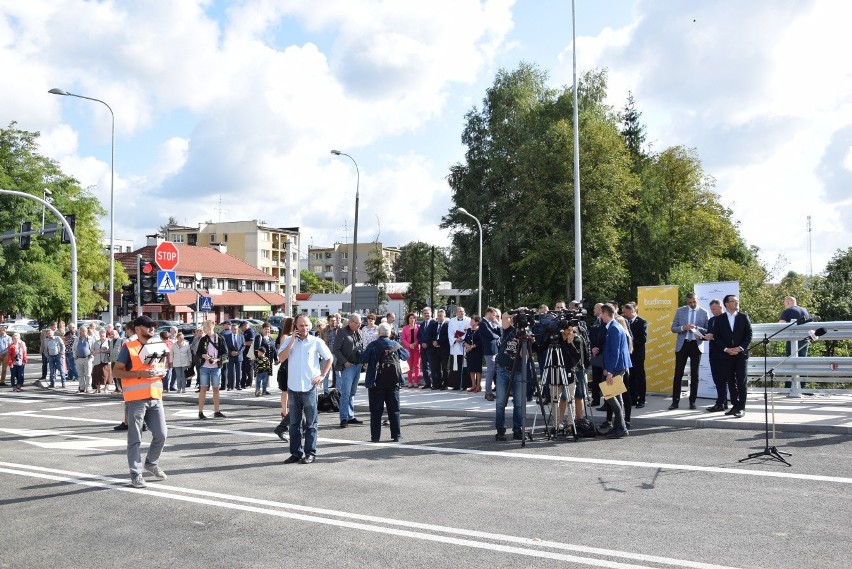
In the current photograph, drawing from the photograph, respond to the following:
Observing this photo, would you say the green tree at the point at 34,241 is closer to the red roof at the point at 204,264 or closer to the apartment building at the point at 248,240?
the red roof at the point at 204,264

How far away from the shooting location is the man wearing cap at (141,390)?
8781mm

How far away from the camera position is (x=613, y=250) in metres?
43.3

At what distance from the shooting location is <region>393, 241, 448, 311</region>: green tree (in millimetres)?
103700

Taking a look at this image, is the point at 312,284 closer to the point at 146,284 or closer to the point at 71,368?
the point at 71,368

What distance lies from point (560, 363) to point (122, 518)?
6.45m

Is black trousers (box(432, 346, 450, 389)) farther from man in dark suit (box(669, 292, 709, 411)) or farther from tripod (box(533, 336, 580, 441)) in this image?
tripod (box(533, 336, 580, 441))

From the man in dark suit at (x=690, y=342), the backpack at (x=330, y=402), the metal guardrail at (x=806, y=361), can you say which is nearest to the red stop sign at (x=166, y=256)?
the backpack at (x=330, y=402)

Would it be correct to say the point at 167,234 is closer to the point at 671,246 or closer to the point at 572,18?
the point at 671,246

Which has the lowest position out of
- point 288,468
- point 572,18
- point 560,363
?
point 288,468

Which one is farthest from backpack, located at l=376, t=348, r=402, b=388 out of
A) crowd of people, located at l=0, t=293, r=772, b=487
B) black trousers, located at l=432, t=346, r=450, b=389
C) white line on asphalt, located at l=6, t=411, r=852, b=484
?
black trousers, located at l=432, t=346, r=450, b=389

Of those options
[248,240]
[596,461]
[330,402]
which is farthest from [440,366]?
[248,240]

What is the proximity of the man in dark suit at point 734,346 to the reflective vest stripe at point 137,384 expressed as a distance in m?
8.90

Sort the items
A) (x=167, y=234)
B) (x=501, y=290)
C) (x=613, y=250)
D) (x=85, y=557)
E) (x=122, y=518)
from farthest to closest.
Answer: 1. (x=167, y=234)
2. (x=501, y=290)
3. (x=613, y=250)
4. (x=122, y=518)
5. (x=85, y=557)

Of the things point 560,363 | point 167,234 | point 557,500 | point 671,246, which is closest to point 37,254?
point 671,246
